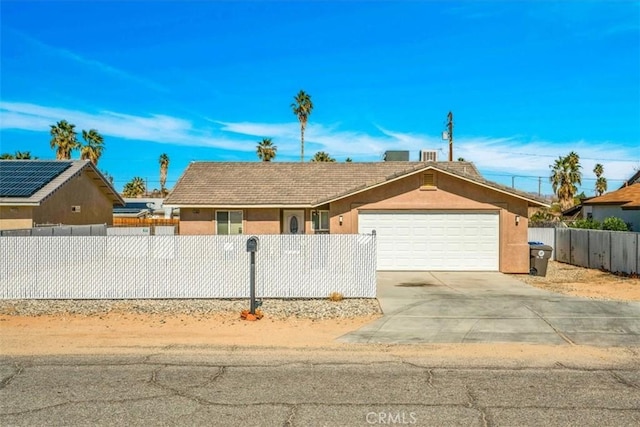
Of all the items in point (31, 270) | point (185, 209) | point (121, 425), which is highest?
point (185, 209)

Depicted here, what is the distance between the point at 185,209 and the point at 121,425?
1739 cm

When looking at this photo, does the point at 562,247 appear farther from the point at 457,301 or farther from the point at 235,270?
the point at 235,270

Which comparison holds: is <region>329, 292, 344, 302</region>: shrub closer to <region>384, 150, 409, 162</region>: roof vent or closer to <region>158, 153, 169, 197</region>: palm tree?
<region>384, 150, 409, 162</region>: roof vent

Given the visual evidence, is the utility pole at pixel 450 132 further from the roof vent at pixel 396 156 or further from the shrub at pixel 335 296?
the shrub at pixel 335 296

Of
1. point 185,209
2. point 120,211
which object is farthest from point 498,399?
point 120,211

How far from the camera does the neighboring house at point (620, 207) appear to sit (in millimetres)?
28047

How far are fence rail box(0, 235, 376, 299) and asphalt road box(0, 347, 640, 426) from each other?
484 centimetres

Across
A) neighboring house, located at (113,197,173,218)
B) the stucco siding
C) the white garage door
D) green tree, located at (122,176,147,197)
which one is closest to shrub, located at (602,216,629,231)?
the white garage door

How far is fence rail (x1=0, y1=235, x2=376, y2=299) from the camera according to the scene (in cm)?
1323

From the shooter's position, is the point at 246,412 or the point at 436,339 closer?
the point at 246,412

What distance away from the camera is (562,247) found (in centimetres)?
2533

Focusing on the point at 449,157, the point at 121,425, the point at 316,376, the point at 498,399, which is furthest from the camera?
the point at 449,157

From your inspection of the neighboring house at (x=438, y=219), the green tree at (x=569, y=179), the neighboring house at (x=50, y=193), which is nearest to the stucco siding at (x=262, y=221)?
the neighboring house at (x=438, y=219)

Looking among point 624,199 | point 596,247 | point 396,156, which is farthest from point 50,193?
A: point 624,199
